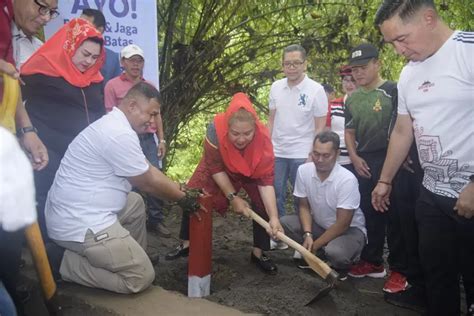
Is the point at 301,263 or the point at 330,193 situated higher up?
the point at 330,193

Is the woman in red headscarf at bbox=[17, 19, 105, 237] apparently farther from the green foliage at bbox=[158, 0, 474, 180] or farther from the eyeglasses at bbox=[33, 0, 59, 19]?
the green foliage at bbox=[158, 0, 474, 180]

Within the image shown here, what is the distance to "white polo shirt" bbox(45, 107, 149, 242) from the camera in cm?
272

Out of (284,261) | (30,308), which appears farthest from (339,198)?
(30,308)

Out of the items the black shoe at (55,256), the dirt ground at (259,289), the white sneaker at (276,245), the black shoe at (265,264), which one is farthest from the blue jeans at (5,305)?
the white sneaker at (276,245)

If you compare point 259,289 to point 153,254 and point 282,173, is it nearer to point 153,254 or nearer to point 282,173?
point 153,254

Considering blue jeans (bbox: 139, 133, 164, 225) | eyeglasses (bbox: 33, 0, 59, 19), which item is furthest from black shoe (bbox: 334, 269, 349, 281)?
eyeglasses (bbox: 33, 0, 59, 19)

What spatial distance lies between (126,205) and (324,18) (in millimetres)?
3290

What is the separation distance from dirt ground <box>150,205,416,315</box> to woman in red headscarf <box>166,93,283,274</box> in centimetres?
16

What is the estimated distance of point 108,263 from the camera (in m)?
2.71

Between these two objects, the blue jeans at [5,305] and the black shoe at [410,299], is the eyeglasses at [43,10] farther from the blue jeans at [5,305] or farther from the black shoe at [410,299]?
the black shoe at [410,299]

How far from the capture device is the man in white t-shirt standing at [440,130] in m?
2.30

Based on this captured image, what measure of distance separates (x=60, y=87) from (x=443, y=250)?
7.75ft

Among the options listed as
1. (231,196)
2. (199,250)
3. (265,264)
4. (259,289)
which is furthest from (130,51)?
(259,289)

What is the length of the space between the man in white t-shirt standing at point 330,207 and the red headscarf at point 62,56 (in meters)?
1.65
